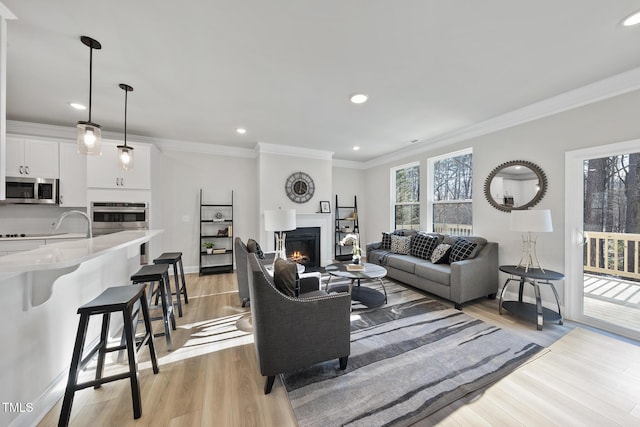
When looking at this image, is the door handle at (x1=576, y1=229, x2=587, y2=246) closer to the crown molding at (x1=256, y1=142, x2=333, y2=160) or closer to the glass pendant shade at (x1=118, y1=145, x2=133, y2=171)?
the crown molding at (x1=256, y1=142, x2=333, y2=160)

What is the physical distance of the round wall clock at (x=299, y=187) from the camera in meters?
5.02

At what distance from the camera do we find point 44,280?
153 cm

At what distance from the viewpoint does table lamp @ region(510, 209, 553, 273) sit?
2641 millimetres

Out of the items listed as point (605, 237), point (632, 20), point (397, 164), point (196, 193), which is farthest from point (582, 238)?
point (196, 193)

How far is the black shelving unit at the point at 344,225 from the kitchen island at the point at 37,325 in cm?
477

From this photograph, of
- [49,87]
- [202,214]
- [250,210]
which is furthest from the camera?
[250,210]

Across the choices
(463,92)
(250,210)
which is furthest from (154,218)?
(463,92)

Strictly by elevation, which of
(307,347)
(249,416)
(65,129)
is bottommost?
(249,416)

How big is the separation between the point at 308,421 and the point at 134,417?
1082mm

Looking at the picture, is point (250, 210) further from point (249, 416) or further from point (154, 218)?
point (249, 416)

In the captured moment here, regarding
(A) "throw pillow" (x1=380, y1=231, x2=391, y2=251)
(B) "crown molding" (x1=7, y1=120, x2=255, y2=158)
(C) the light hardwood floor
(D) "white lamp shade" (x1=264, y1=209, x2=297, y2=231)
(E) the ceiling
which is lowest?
(C) the light hardwood floor

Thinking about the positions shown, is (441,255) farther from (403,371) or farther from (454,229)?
(403,371)

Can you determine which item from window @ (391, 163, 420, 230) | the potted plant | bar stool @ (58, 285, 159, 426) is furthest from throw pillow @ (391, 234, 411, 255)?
bar stool @ (58, 285, 159, 426)

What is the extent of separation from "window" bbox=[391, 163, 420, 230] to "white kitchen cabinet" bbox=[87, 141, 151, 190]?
498 centimetres
